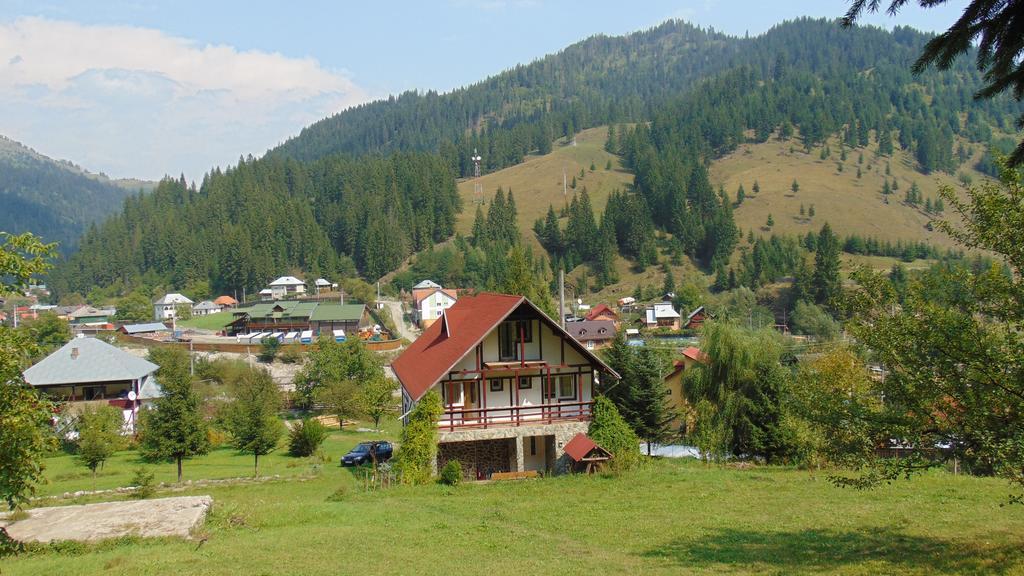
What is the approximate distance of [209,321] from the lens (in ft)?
364

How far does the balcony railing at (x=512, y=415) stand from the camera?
2453 cm

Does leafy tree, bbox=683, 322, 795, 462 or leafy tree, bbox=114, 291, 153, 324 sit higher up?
leafy tree, bbox=114, 291, 153, 324

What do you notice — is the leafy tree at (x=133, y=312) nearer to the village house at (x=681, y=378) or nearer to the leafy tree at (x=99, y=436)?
the leafy tree at (x=99, y=436)

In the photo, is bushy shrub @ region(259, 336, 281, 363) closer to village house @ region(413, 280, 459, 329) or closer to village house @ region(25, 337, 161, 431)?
village house @ region(413, 280, 459, 329)

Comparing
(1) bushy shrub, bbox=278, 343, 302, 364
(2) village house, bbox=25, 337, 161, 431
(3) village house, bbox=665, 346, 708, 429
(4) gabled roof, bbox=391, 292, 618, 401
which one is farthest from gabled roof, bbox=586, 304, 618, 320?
(4) gabled roof, bbox=391, 292, 618, 401

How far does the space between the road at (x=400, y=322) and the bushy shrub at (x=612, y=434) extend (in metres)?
68.6

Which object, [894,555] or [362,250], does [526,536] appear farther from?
[362,250]

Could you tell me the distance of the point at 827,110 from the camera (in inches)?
7815

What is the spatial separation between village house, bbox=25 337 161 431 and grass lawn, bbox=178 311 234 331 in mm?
57768

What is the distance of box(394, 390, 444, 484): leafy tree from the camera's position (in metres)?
22.8

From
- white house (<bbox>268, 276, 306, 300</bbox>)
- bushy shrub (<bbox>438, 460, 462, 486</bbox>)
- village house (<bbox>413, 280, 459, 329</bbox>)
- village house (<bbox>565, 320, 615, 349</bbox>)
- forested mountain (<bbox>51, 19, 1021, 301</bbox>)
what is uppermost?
forested mountain (<bbox>51, 19, 1021, 301</bbox>)

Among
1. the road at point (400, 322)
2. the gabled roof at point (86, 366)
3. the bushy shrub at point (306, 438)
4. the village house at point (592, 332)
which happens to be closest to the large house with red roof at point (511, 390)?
the bushy shrub at point (306, 438)

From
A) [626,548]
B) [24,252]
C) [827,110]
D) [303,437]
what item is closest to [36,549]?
[24,252]

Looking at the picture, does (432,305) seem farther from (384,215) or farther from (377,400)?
(377,400)
